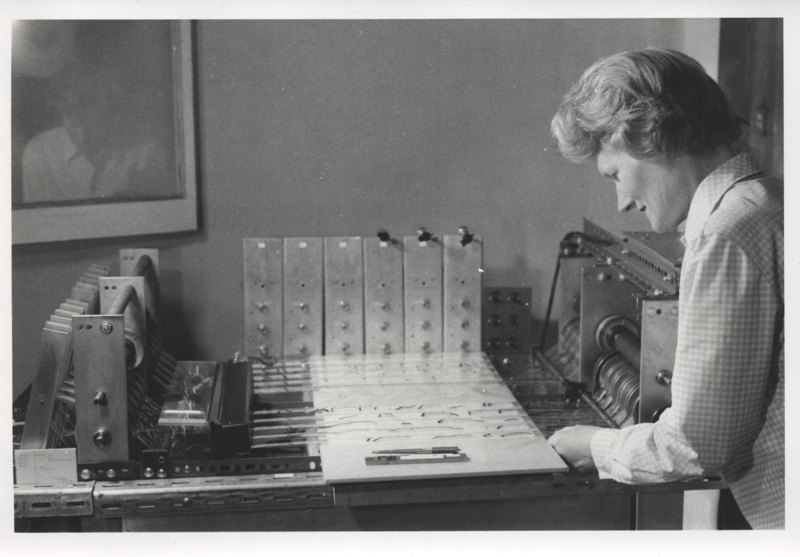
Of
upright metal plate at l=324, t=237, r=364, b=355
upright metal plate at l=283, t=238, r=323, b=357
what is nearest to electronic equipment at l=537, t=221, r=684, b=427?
upright metal plate at l=324, t=237, r=364, b=355

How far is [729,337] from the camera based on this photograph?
5.20ft

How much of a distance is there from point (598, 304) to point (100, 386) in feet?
4.68

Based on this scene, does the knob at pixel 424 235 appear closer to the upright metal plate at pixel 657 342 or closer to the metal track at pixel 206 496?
the upright metal plate at pixel 657 342

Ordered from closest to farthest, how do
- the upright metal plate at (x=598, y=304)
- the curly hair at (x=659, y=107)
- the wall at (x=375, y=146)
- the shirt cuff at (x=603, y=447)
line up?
the curly hair at (x=659, y=107) → the shirt cuff at (x=603, y=447) → the upright metal plate at (x=598, y=304) → the wall at (x=375, y=146)

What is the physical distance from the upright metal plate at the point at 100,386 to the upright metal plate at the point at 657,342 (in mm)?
1224

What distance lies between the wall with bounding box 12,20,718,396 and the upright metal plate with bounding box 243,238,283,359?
309 mm

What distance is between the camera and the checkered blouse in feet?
5.15

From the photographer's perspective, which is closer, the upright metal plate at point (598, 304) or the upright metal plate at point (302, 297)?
the upright metal plate at point (598, 304)

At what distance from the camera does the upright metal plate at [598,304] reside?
2.74 m

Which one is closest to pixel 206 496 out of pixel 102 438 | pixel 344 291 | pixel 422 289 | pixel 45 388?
pixel 102 438

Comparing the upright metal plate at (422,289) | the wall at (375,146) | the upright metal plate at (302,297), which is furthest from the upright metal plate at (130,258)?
the upright metal plate at (422,289)

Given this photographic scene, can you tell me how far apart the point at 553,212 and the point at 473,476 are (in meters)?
1.45

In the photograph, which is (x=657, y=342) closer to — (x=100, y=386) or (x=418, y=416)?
(x=418, y=416)

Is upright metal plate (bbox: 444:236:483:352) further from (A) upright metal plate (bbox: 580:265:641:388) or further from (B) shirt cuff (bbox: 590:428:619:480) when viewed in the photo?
(B) shirt cuff (bbox: 590:428:619:480)
